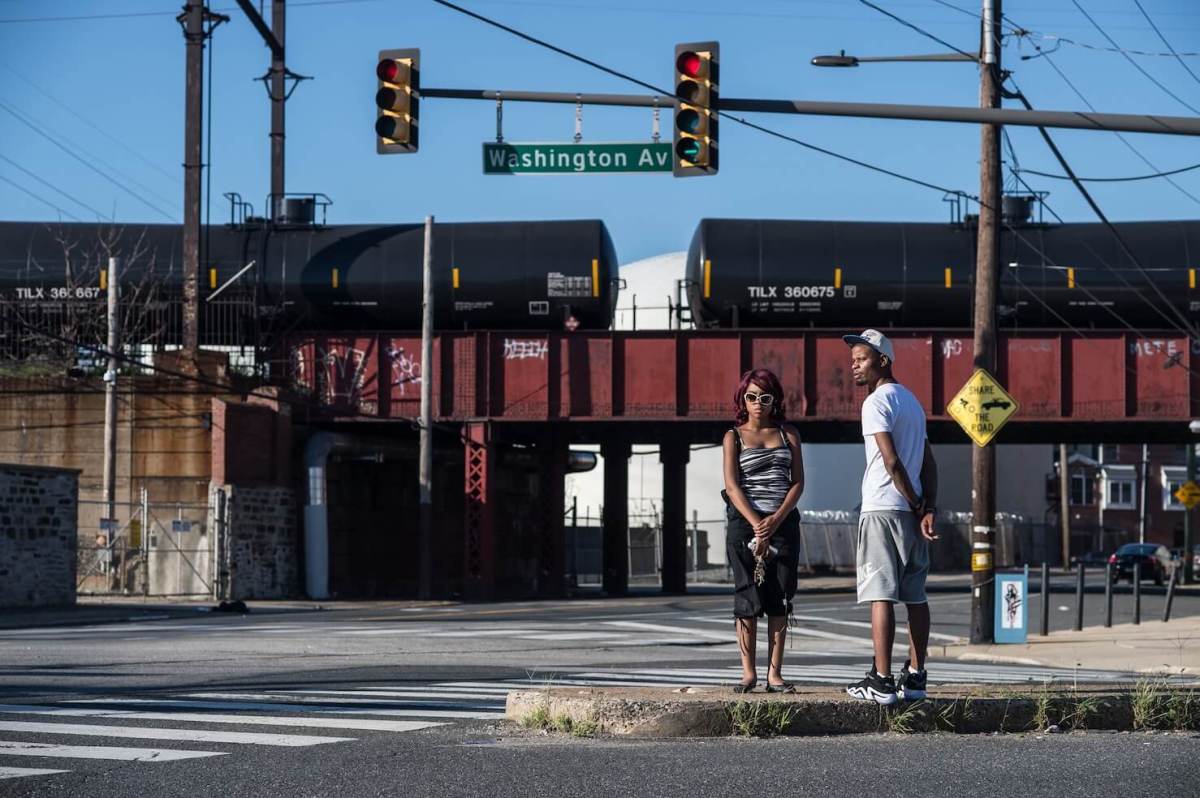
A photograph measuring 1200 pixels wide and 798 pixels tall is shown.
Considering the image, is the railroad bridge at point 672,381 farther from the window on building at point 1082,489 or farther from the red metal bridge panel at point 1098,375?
the window on building at point 1082,489

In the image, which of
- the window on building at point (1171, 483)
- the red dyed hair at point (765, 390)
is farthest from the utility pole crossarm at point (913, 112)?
the window on building at point (1171, 483)

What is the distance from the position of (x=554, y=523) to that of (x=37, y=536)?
47.7 ft

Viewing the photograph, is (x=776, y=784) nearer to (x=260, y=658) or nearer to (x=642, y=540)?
(x=260, y=658)

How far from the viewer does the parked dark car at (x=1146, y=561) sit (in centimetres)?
4925

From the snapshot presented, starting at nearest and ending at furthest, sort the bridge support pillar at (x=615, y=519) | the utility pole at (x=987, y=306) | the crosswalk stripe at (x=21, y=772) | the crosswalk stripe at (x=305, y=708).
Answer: the crosswalk stripe at (x=21, y=772) < the crosswalk stripe at (x=305, y=708) < the utility pole at (x=987, y=306) < the bridge support pillar at (x=615, y=519)

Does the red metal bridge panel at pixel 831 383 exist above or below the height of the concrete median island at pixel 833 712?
above

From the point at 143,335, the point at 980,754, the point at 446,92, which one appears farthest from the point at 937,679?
the point at 143,335

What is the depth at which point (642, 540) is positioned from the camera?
56.5 m

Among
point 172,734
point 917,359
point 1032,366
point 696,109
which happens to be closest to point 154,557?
point 917,359

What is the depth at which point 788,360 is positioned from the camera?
1328 inches

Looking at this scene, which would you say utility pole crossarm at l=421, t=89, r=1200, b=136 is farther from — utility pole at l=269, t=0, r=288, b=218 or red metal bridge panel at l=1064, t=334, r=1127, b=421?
utility pole at l=269, t=0, r=288, b=218

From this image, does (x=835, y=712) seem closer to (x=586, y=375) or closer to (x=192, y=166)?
(x=586, y=375)

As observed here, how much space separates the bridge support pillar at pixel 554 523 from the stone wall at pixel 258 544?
642 centimetres

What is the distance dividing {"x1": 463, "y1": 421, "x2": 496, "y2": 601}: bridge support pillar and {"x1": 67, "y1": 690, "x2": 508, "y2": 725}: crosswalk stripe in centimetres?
2502
